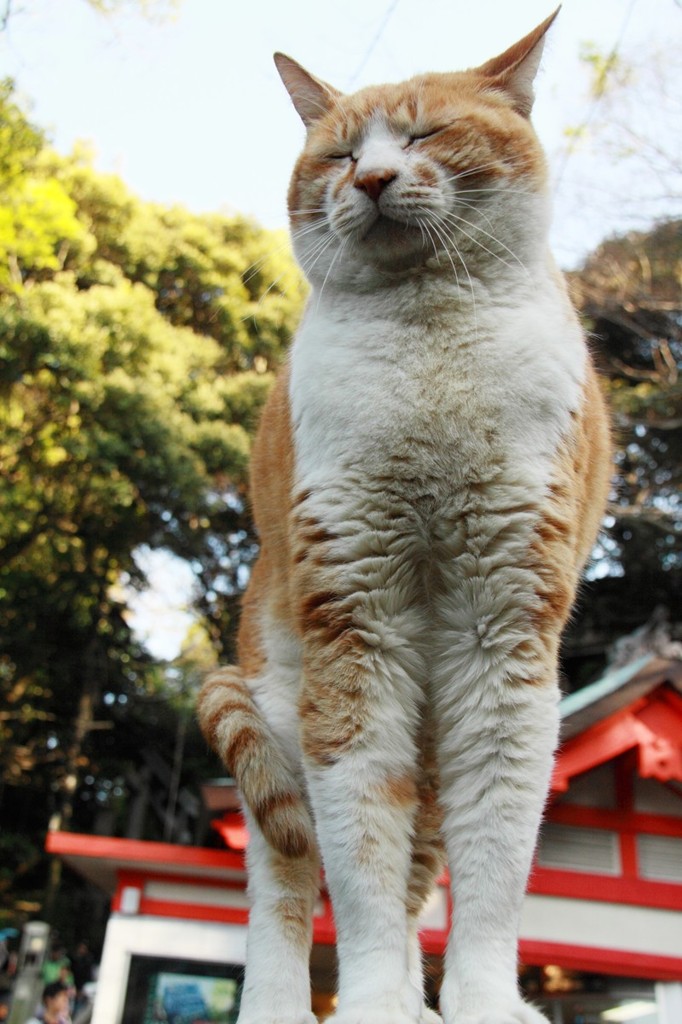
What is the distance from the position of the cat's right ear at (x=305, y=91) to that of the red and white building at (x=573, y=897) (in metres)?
5.35

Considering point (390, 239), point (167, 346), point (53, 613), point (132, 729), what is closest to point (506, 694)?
point (390, 239)

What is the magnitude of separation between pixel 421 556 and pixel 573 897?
20.2ft

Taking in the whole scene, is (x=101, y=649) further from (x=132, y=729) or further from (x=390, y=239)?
(x=390, y=239)

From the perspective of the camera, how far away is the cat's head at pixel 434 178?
200cm

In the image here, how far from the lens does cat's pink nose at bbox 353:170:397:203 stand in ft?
6.47

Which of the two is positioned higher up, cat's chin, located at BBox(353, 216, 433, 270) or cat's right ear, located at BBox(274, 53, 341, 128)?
cat's right ear, located at BBox(274, 53, 341, 128)

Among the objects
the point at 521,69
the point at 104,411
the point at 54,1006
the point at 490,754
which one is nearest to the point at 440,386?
the point at 490,754

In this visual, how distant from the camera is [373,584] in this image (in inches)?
74.1

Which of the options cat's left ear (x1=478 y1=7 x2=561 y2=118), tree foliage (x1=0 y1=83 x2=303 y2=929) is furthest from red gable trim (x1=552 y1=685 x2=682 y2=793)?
tree foliage (x1=0 y1=83 x2=303 y2=929)

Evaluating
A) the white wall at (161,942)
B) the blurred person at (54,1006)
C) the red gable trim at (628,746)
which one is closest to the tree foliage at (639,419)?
the red gable trim at (628,746)

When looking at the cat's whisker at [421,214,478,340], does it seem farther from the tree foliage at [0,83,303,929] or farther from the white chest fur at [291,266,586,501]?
the tree foliage at [0,83,303,929]

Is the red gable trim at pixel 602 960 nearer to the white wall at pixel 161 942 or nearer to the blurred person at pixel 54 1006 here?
the white wall at pixel 161 942

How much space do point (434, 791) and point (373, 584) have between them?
0.58 metres

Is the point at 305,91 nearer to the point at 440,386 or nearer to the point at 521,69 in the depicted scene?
the point at 521,69
